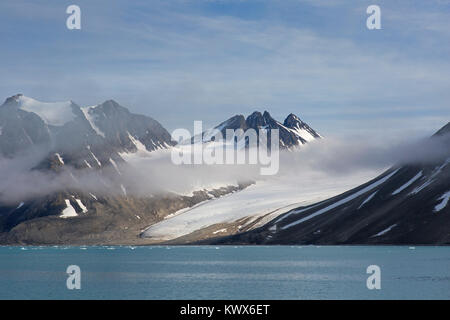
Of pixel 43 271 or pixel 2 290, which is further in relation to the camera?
pixel 43 271

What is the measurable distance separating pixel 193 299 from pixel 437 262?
76771 mm

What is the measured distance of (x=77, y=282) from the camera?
118 metres
